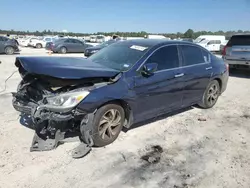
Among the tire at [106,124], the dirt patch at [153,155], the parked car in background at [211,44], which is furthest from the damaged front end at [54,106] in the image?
the parked car in background at [211,44]

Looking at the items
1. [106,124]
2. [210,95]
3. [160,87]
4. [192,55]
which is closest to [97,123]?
[106,124]

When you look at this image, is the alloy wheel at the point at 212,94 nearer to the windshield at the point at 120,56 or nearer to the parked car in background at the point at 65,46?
the windshield at the point at 120,56

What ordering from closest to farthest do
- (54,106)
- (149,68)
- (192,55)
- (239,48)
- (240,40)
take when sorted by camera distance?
(54,106) → (149,68) → (192,55) → (239,48) → (240,40)

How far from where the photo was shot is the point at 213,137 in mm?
4508

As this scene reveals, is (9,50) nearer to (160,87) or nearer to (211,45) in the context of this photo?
(160,87)

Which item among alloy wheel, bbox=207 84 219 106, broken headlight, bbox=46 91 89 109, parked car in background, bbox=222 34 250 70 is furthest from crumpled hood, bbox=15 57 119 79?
parked car in background, bbox=222 34 250 70

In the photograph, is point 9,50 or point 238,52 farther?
point 9,50

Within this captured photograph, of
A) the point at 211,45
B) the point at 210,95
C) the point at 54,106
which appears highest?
the point at 54,106

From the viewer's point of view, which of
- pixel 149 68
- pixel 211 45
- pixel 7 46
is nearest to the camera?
pixel 149 68

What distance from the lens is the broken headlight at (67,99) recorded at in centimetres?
341

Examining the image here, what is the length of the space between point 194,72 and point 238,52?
253 inches

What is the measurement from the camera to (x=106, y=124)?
3895 millimetres

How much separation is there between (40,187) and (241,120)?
4.42m

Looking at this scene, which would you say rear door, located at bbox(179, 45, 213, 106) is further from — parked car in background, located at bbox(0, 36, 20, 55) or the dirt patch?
parked car in background, located at bbox(0, 36, 20, 55)
